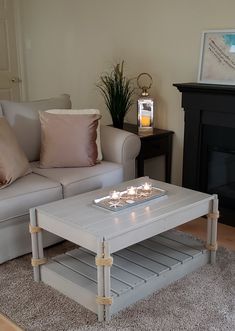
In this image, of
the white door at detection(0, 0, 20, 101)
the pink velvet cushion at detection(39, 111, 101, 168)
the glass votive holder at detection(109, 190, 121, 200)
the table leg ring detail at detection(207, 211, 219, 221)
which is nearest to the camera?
the glass votive holder at detection(109, 190, 121, 200)

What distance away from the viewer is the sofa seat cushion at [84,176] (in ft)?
9.56

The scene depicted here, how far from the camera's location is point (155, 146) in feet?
12.1

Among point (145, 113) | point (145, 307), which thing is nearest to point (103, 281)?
point (145, 307)

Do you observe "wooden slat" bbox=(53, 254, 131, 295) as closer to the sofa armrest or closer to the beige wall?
the sofa armrest

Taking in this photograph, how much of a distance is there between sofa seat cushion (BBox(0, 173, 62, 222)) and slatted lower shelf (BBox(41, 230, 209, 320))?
36 cm

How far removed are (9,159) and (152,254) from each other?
1.06 metres

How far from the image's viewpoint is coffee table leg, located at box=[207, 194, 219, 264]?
2576 millimetres

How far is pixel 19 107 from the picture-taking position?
3303 mm

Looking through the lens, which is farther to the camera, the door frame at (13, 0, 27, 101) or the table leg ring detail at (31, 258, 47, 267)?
the door frame at (13, 0, 27, 101)

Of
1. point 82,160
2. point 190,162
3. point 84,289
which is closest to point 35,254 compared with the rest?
point 84,289

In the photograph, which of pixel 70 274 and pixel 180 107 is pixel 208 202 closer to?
pixel 70 274

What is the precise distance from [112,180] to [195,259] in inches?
34.0

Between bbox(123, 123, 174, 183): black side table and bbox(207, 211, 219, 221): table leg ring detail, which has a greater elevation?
bbox(123, 123, 174, 183): black side table

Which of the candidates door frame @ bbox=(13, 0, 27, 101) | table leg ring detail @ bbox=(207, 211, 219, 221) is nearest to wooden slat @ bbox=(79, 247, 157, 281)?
table leg ring detail @ bbox=(207, 211, 219, 221)
